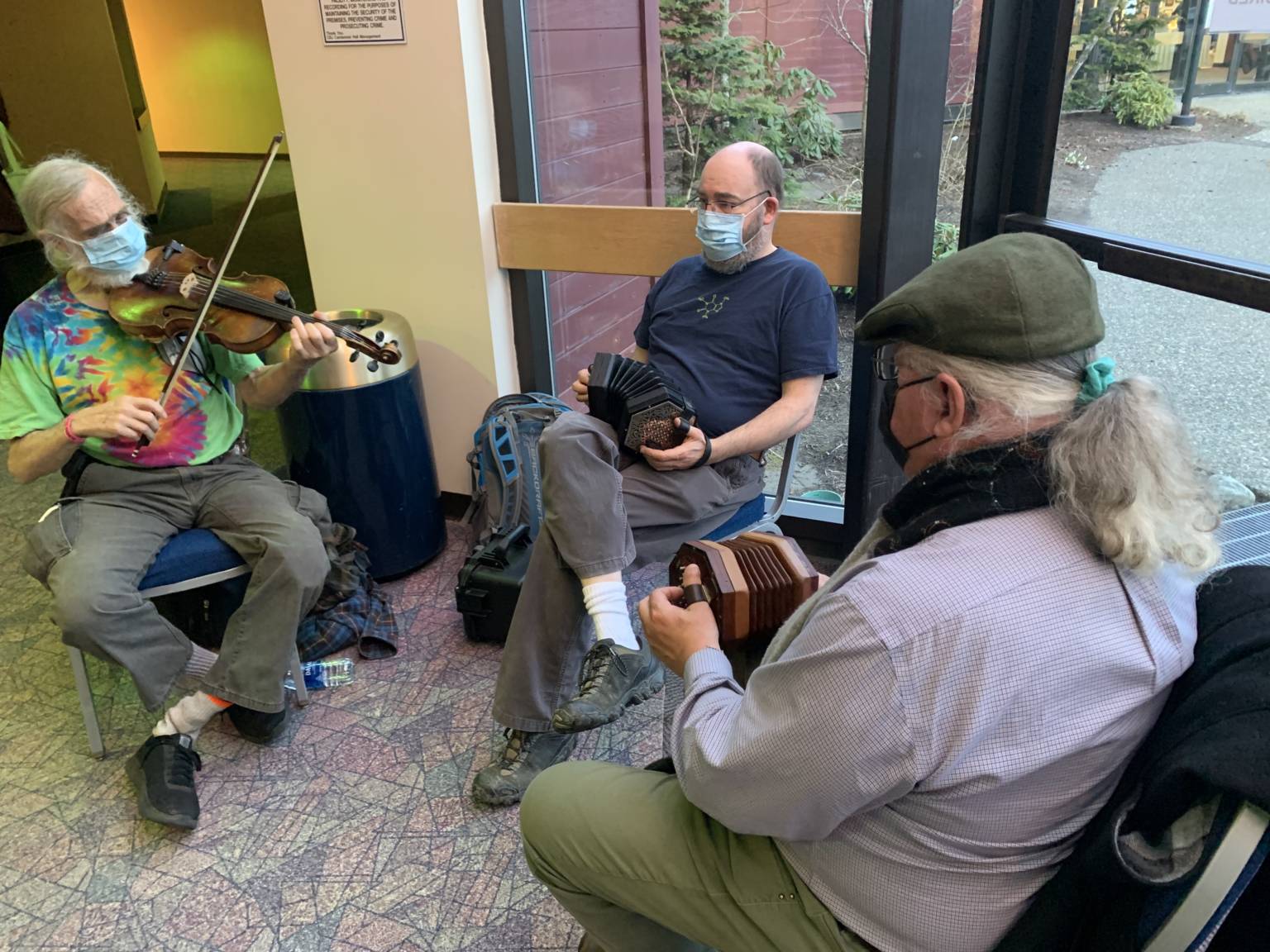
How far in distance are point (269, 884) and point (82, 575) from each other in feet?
2.45

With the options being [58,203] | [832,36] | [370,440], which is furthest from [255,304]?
[832,36]

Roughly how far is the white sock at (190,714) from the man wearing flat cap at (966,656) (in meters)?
1.37

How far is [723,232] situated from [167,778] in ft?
5.70

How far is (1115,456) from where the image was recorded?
3.08 feet

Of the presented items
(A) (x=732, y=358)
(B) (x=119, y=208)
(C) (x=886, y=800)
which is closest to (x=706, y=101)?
(A) (x=732, y=358)

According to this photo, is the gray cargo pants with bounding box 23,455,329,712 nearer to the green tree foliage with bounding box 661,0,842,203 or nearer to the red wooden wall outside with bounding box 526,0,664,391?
the red wooden wall outside with bounding box 526,0,664,391

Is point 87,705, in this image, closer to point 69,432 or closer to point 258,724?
point 258,724

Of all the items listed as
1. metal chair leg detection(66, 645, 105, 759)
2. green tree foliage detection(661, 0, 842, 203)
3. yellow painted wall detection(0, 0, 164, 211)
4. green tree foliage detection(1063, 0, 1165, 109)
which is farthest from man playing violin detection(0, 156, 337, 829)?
yellow painted wall detection(0, 0, 164, 211)

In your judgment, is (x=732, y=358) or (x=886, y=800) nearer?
(x=886, y=800)

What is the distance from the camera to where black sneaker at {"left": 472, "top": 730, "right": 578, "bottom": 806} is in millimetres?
1980

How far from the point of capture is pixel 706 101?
2.64 m

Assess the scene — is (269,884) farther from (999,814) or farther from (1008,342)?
(1008,342)

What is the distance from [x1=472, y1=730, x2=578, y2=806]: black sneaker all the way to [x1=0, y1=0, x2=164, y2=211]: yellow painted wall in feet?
20.0

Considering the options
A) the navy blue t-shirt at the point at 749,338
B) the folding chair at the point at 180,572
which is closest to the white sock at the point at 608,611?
the navy blue t-shirt at the point at 749,338
